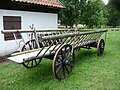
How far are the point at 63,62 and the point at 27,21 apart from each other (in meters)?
5.00

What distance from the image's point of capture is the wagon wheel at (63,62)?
4.95 metres

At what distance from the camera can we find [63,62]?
17.1 ft

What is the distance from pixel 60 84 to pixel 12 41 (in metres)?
4.78

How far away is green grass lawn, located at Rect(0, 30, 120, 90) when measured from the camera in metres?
4.85

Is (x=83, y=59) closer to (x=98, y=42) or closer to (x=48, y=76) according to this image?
(x=98, y=42)

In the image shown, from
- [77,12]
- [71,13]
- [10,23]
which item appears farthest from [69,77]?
[77,12]

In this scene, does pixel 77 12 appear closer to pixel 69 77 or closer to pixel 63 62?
pixel 69 77

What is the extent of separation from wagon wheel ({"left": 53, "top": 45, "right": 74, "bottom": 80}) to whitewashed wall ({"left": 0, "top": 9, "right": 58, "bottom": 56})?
4103mm

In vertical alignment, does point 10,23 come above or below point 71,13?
below

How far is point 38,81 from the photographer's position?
17.1 ft

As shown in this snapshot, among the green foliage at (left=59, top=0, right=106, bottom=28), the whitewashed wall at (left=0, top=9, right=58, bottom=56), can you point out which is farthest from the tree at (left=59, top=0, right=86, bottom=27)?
the whitewashed wall at (left=0, top=9, right=58, bottom=56)

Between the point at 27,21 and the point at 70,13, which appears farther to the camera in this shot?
the point at 70,13

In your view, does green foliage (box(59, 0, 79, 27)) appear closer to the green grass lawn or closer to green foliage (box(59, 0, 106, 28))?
green foliage (box(59, 0, 106, 28))

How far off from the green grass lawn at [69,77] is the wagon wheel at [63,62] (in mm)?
201
